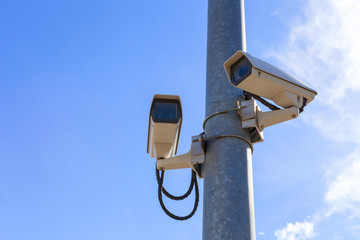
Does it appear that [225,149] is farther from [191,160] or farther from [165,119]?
[165,119]

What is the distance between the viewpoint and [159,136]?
3.63 m

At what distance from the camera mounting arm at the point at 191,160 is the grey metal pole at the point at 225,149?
56 mm

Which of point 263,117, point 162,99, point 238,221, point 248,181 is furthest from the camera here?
point 162,99

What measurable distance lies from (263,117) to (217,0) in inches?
38.5

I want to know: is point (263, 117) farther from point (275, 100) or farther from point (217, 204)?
point (217, 204)

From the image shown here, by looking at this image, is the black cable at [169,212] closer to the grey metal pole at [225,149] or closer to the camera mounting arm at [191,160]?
the camera mounting arm at [191,160]

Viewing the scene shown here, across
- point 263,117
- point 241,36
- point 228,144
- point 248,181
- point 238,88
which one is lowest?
point 248,181

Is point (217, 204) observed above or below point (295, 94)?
below

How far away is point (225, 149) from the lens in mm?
3154

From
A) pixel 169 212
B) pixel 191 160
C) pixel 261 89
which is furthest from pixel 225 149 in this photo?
pixel 169 212

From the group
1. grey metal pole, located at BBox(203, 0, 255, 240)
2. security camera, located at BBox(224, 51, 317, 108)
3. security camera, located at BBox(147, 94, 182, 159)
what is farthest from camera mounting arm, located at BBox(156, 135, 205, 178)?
security camera, located at BBox(224, 51, 317, 108)

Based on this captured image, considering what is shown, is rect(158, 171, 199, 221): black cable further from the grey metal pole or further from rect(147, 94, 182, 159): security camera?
the grey metal pole

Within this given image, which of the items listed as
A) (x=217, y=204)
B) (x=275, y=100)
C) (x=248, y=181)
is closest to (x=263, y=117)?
(x=275, y=100)

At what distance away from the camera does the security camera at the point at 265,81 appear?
10.6ft
